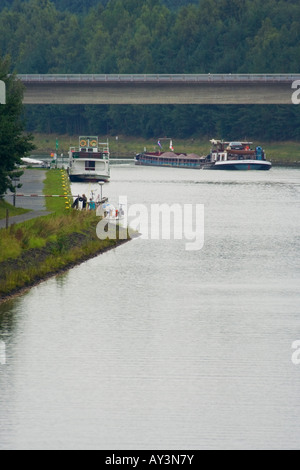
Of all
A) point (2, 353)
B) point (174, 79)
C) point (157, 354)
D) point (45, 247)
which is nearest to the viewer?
point (2, 353)

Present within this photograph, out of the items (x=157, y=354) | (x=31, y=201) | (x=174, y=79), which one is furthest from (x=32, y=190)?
(x=174, y=79)

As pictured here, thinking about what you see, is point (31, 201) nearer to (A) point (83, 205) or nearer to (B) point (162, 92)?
(A) point (83, 205)

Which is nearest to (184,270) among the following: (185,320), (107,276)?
(107,276)

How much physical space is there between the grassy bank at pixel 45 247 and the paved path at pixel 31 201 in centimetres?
114

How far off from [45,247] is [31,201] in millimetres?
26087

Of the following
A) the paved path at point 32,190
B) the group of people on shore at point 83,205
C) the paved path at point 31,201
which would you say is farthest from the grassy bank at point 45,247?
the paved path at point 32,190

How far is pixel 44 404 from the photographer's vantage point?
28.9 metres

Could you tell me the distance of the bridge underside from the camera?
16200cm

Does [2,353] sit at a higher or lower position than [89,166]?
lower

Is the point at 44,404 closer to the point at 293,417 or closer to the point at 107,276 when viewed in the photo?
the point at 293,417

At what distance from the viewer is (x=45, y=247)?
51656 millimetres

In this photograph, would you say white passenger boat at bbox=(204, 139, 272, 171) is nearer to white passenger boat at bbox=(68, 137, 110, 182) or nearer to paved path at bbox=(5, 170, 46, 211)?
white passenger boat at bbox=(68, 137, 110, 182)
